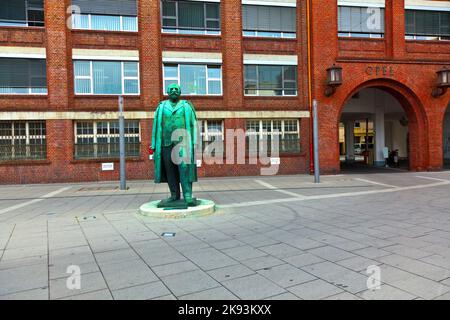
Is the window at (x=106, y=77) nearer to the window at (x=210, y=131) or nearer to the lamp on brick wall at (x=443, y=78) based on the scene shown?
the window at (x=210, y=131)

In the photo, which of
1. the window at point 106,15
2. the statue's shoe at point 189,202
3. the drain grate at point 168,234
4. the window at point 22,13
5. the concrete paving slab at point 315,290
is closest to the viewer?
the concrete paving slab at point 315,290

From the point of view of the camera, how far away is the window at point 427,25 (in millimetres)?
19219

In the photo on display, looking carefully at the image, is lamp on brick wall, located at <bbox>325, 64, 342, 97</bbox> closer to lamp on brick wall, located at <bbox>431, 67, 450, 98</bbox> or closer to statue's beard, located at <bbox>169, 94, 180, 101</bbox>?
lamp on brick wall, located at <bbox>431, 67, 450, 98</bbox>

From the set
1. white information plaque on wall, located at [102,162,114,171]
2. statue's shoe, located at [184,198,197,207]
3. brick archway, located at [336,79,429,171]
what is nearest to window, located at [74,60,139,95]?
white information plaque on wall, located at [102,162,114,171]

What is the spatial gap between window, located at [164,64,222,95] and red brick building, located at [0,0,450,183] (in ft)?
0.18

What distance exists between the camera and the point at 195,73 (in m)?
17.5

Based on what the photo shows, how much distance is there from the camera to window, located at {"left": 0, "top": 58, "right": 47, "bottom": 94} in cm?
1579

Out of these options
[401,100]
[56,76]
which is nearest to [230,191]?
[56,76]

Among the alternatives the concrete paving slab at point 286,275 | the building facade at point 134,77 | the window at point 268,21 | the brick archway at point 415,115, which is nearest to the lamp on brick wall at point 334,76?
the building facade at point 134,77

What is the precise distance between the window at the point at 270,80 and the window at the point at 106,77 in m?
6.02

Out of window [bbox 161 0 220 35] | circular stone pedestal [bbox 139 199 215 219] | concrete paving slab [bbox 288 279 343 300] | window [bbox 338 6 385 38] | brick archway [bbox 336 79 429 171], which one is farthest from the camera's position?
brick archway [bbox 336 79 429 171]

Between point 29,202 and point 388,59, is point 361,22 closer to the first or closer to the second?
point 388,59

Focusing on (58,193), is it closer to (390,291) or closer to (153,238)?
(153,238)

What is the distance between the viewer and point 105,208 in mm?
9133
